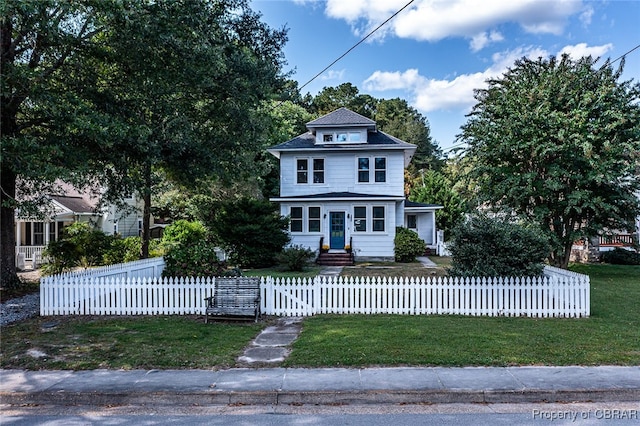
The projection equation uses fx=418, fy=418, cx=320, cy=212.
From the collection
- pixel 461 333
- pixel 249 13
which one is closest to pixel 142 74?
pixel 249 13

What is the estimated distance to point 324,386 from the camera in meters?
5.50

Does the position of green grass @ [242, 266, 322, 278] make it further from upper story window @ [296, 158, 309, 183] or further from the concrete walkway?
the concrete walkway

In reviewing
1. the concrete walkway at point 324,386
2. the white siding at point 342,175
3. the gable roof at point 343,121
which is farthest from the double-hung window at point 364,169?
the concrete walkway at point 324,386

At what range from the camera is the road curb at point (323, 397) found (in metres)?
5.27

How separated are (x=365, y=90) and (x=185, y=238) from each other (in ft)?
168

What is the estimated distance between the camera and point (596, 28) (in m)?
13.3

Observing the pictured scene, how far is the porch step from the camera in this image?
20875mm

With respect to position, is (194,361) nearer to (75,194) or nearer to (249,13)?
(249,13)

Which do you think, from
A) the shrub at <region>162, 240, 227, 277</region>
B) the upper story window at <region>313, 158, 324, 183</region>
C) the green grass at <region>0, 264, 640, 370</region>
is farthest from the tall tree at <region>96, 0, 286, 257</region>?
the upper story window at <region>313, 158, 324, 183</region>

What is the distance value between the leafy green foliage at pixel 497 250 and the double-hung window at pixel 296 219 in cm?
1281

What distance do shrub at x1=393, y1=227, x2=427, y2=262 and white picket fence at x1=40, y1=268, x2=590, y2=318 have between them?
1177cm

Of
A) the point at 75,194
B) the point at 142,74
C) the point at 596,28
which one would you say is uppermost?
the point at 596,28

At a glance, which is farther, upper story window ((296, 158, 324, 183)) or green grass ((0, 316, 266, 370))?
upper story window ((296, 158, 324, 183))

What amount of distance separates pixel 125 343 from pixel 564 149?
16753mm
